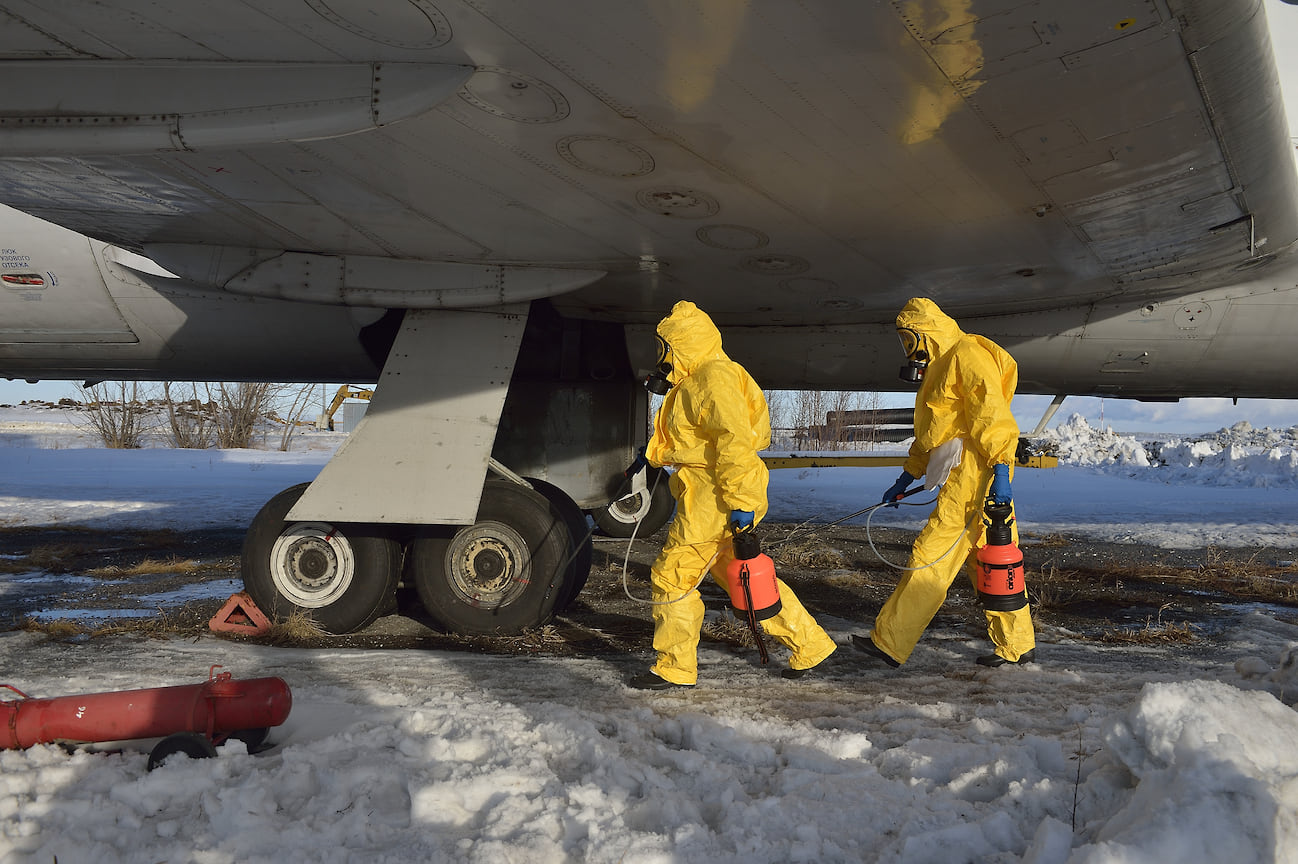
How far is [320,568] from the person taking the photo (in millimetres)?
5516

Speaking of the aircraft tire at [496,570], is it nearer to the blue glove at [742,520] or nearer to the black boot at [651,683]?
the black boot at [651,683]

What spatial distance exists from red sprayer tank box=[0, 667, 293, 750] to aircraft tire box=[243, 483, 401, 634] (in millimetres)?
2560

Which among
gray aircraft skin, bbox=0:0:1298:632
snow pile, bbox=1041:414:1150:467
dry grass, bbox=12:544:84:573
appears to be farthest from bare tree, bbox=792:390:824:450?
dry grass, bbox=12:544:84:573

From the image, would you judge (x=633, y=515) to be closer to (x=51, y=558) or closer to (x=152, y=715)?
(x=51, y=558)

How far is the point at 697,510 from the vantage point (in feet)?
13.6

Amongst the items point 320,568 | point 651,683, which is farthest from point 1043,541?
point 320,568

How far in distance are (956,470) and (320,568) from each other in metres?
4.19

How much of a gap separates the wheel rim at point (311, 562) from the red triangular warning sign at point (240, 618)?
0.22m

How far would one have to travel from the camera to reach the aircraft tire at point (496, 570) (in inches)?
212

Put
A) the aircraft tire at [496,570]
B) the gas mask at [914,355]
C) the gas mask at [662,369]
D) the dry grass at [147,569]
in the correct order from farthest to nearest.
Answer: the dry grass at [147,569] < the aircraft tire at [496,570] < the gas mask at [914,355] < the gas mask at [662,369]

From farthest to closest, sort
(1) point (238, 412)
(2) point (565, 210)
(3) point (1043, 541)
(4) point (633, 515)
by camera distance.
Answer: (1) point (238, 412) < (4) point (633, 515) < (3) point (1043, 541) < (2) point (565, 210)

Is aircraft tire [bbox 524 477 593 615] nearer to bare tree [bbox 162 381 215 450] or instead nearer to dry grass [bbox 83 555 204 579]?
dry grass [bbox 83 555 204 579]

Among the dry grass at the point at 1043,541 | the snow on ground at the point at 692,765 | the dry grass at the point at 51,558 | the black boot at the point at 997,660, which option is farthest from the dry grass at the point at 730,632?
the dry grass at the point at 51,558

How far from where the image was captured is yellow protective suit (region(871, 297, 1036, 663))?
13.8 feet
